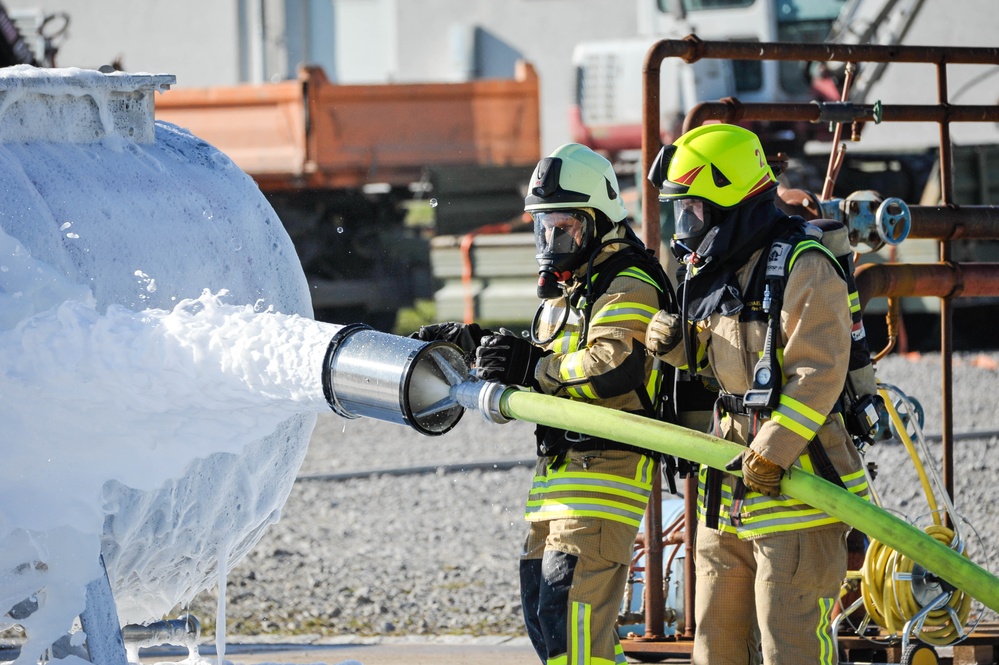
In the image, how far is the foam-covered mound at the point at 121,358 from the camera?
2.78 metres

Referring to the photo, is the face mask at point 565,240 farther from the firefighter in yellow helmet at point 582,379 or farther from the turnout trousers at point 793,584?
the turnout trousers at point 793,584

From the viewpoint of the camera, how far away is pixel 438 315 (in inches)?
525

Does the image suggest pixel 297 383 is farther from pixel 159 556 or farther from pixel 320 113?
pixel 320 113

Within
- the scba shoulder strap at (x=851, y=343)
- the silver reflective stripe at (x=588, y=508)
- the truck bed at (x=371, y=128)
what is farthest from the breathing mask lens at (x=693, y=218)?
the truck bed at (x=371, y=128)

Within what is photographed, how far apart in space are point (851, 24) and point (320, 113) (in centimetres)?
513

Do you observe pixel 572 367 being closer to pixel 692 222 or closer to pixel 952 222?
pixel 692 222

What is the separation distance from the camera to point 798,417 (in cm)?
309

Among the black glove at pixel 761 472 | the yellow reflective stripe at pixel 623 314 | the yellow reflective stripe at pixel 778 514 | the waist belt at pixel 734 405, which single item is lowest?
the yellow reflective stripe at pixel 778 514

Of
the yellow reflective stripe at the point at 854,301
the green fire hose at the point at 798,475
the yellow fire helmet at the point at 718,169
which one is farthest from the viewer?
the yellow reflective stripe at the point at 854,301

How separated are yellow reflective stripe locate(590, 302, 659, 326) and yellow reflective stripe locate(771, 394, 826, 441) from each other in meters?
0.49

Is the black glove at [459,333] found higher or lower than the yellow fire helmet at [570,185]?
lower

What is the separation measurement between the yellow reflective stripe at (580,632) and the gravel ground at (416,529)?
3.74 ft

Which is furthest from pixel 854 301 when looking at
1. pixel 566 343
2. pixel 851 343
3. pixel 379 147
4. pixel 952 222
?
pixel 379 147

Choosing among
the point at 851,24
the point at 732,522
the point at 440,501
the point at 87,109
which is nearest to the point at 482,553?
the point at 440,501
